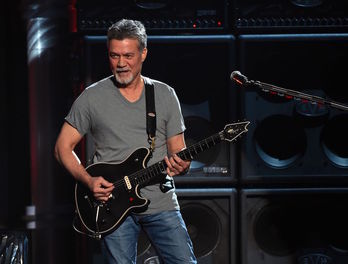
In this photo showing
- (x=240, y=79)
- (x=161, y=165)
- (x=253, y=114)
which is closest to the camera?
(x=240, y=79)

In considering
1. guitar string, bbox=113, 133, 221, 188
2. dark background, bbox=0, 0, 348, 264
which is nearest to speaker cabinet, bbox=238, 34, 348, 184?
dark background, bbox=0, 0, 348, 264

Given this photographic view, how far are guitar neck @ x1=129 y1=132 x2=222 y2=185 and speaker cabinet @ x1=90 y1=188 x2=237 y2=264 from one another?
691 millimetres

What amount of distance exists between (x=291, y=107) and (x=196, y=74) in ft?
1.61

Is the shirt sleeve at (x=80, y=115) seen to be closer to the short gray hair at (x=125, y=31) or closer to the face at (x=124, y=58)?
the face at (x=124, y=58)

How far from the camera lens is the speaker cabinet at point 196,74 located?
3537 millimetres

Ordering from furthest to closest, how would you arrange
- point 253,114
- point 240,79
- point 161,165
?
point 253,114 → point 161,165 → point 240,79

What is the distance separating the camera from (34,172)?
393 centimetres

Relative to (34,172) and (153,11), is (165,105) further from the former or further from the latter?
(34,172)

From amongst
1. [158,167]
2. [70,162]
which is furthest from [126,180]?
[70,162]

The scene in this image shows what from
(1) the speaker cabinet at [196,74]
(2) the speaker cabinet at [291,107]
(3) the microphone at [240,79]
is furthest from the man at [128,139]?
(2) the speaker cabinet at [291,107]

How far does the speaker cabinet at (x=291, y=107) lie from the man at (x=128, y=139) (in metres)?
0.71

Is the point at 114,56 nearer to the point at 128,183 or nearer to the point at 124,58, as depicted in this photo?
the point at 124,58

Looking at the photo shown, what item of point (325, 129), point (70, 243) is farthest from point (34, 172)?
point (325, 129)

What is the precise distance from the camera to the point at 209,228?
3.61 m
